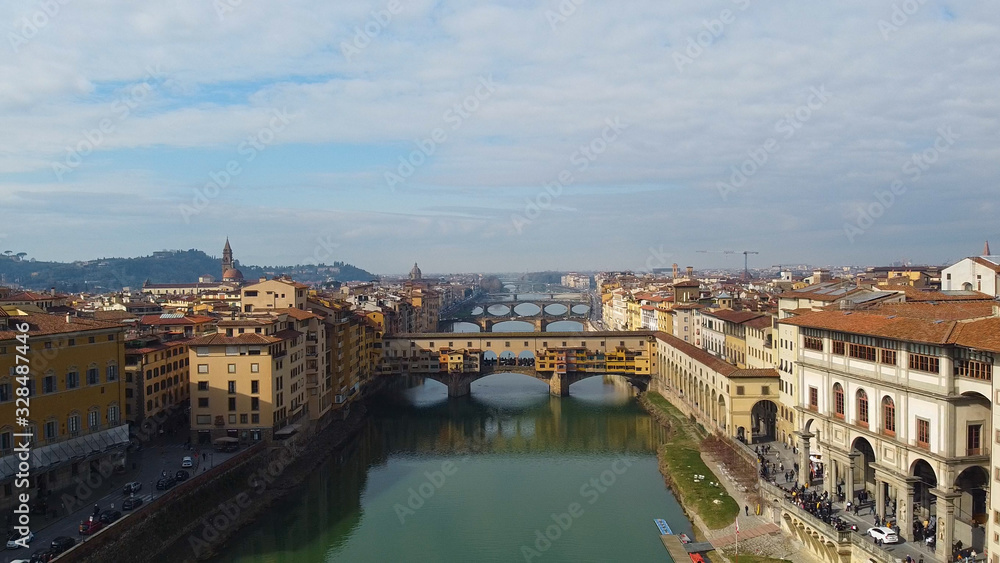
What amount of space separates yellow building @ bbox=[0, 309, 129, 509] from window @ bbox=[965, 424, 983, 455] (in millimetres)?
23121

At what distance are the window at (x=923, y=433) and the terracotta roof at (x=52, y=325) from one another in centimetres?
2304

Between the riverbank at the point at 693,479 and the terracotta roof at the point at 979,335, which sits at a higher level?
the terracotta roof at the point at 979,335

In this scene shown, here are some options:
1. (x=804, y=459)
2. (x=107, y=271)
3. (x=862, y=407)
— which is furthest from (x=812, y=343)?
(x=107, y=271)

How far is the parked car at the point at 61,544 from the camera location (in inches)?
671

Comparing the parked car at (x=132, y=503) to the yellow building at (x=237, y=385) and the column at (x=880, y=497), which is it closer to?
the yellow building at (x=237, y=385)

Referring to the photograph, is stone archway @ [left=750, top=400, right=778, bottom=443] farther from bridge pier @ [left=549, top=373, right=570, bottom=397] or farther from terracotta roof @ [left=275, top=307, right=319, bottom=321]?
terracotta roof @ [left=275, top=307, right=319, bottom=321]

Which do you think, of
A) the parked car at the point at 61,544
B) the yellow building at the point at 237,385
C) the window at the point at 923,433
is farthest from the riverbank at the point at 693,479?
the parked car at the point at 61,544

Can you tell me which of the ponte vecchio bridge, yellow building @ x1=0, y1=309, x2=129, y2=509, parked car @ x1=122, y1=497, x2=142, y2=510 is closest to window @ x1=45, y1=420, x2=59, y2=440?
yellow building @ x1=0, y1=309, x2=129, y2=509

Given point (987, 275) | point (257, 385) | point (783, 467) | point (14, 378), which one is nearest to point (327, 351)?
point (257, 385)

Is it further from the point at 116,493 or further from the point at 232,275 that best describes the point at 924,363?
the point at 232,275

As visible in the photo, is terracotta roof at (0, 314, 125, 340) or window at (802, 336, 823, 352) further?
window at (802, 336, 823, 352)

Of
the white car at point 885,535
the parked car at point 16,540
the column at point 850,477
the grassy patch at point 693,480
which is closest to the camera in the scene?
the white car at point 885,535

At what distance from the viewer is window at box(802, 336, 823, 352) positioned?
22.0 metres

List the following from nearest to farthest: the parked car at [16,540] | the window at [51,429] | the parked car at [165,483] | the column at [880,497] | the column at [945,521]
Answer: the column at [945,521], the parked car at [16,540], the column at [880,497], the window at [51,429], the parked car at [165,483]
